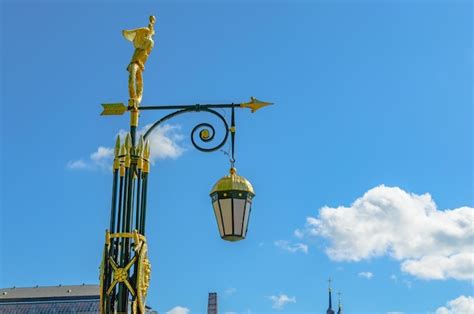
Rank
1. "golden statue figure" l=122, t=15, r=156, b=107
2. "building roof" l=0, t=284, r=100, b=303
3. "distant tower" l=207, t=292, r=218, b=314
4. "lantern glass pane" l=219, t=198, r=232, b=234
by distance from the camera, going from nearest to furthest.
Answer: "lantern glass pane" l=219, t=198, r=232, b=234 → "golden statue figure" l=122, t=15, r=156, b=107 → "building roof" l=0, t=284, r=100, b=303 → "distant tower" l=207, t=292, r=218, b=314

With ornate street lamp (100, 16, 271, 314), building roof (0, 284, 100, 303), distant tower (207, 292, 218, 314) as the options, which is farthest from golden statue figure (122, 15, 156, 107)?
distant tower (207, 292, 218, 314)

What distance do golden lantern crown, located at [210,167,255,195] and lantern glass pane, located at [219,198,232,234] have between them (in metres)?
0.17

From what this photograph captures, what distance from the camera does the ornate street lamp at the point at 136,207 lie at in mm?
11562

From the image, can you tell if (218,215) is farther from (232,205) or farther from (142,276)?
(142,276)

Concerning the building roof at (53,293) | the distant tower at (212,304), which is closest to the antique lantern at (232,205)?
the building roof at (53,293)

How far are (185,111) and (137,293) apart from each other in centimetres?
290

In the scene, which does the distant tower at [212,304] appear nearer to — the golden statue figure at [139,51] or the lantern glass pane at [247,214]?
the golden statue figure at [139,51]

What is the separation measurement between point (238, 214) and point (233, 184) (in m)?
0.44

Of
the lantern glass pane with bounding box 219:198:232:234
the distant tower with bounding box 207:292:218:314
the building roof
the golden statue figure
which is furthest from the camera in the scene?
the distant tower with bounding box 207:292:218:314

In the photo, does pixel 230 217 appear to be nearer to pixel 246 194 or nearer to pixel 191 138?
pixel 246 194

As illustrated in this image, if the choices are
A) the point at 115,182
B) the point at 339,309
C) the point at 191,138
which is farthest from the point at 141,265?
the point at 339,309

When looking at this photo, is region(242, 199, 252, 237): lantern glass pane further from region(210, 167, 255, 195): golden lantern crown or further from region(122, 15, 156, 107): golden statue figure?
region(122, 15, 156, 107): golden statue figure

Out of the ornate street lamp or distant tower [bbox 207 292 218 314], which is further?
distant tower [bbox 207 292 218 314]

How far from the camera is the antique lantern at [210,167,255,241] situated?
11.6 metres
